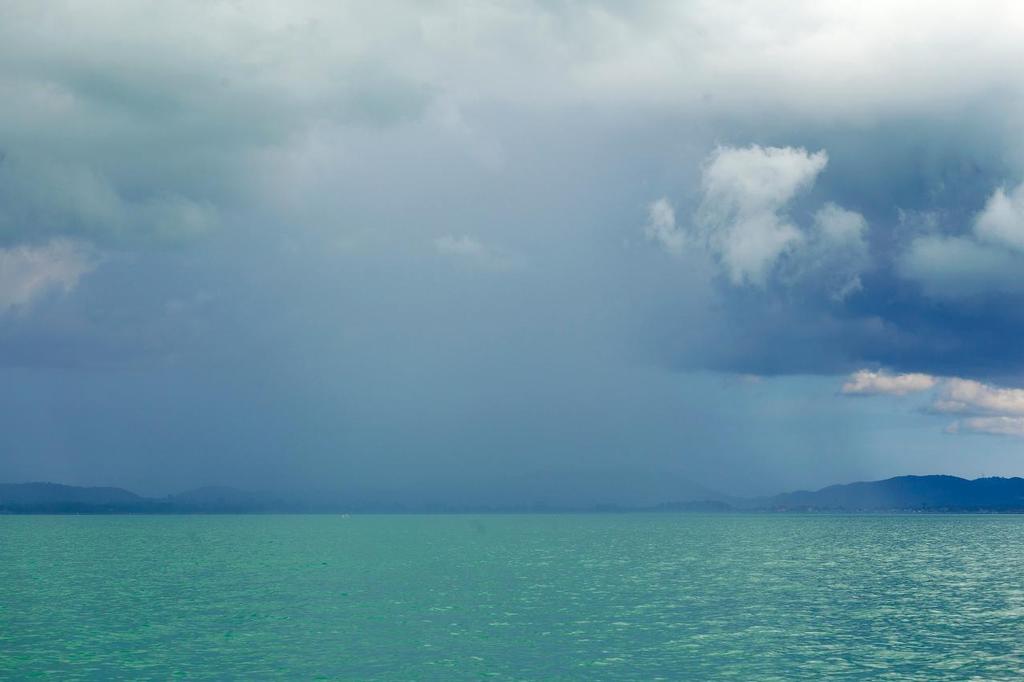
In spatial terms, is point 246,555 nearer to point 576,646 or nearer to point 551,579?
point 551,579

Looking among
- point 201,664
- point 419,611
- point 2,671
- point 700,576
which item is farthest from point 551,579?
point 2,671

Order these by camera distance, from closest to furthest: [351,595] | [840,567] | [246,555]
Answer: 1. [351,595]
2. [840,567]
3. [246,555]

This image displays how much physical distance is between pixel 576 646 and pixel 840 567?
102 metres

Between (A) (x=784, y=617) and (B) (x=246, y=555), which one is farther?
(B) (x=246, y=555)

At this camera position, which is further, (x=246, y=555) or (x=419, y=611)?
(x=246, y=555)

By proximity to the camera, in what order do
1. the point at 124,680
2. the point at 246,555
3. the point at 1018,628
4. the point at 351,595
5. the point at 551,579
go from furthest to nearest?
the point at 246,555, the point at 551,579, the point at 351,595, the point at 1018,628, the point at 124,680

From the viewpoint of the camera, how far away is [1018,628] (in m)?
76.2

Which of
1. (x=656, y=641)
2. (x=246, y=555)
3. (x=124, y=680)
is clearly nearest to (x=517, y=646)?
(x=656, y=641)

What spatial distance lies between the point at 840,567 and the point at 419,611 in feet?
305

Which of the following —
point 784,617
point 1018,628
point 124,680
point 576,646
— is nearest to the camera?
point 124,680

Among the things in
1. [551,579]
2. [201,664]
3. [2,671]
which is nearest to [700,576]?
[551,579]

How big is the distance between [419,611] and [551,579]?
41.3 meters

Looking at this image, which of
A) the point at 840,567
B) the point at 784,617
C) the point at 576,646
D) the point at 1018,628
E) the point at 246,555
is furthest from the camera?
the point at 246,555

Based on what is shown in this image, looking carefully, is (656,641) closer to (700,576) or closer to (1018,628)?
(1018,628)
